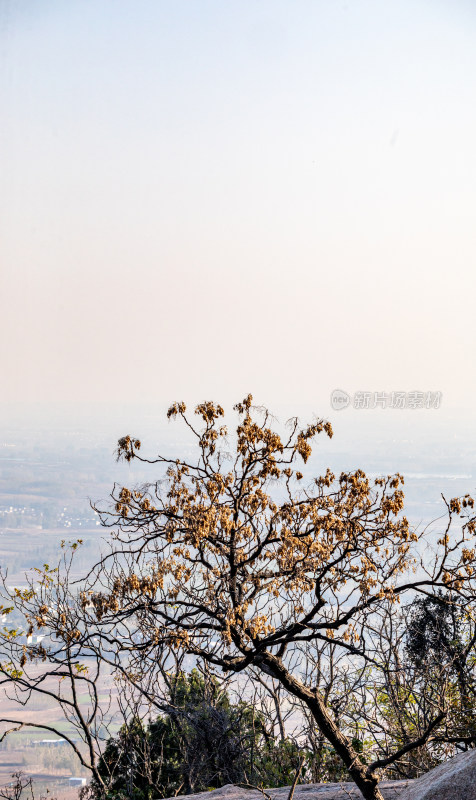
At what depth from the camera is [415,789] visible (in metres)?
6.71

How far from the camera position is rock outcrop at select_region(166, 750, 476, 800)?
5949 millimetres

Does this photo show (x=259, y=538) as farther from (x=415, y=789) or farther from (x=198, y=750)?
(x=198, y=750)

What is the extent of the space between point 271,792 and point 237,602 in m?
2.04

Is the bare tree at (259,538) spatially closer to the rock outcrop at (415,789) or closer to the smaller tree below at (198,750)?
the rock outcrop at (415,789)

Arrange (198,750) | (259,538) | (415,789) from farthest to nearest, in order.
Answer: (198,750) → (259,538) → (415,789)

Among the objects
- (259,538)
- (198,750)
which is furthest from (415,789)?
(198,750)

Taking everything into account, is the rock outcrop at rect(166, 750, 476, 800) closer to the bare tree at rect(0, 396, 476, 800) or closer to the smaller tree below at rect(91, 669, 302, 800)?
the bare tree at rect(0, 396, 476, 800)

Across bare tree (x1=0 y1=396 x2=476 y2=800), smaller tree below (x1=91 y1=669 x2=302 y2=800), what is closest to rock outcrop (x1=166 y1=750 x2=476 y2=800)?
bare tree (x1=0 y1=396 x2=476 y2=800)

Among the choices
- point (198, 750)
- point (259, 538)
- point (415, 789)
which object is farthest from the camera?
point (198, 750)

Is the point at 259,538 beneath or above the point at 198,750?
above

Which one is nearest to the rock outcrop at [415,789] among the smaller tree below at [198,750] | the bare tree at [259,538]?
the bare tree at [259,538]

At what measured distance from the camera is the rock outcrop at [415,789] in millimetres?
5949

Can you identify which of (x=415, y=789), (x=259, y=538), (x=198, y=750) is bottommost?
(x=415, y=789)

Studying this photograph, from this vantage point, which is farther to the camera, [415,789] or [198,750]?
[198,750]
